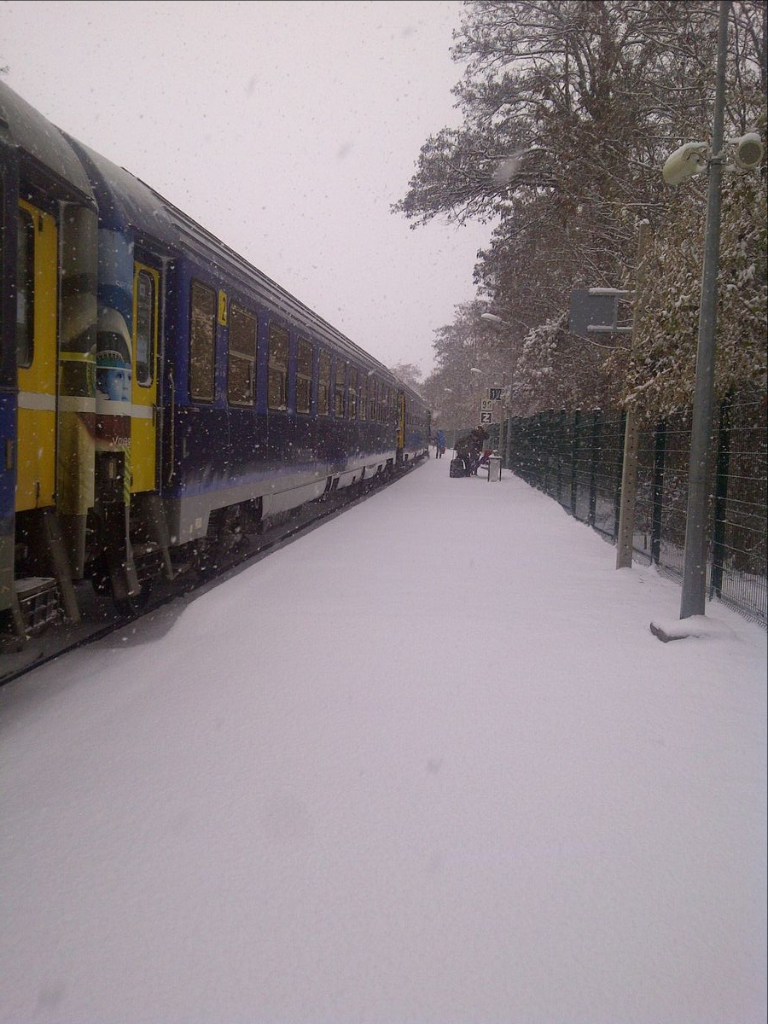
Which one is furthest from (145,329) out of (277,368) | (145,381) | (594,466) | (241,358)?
(594,466)

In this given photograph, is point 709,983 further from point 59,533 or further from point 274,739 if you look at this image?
point 59,533

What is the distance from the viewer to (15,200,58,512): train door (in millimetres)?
4742

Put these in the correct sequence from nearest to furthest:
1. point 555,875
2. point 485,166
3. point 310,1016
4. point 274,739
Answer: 1. point 310,1016
2. point 555,875
3. point 274,739
4. point 485,166

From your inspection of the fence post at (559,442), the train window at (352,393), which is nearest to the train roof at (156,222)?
the train window at (352,393)

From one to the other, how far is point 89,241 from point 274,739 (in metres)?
3.36

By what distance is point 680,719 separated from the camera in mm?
3955

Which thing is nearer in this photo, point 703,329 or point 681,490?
point 703,329

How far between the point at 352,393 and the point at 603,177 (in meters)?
6.04

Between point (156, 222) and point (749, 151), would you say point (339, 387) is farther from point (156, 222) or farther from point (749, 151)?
point (749, 151)

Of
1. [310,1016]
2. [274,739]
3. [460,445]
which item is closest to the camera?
[310,1016]

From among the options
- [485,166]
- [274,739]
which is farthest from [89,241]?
[485,166]

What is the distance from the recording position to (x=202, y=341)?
7383 millimetres

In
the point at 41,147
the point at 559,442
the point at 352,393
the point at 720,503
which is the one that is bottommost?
the point at 720,503

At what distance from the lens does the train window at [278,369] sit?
9.78 m
